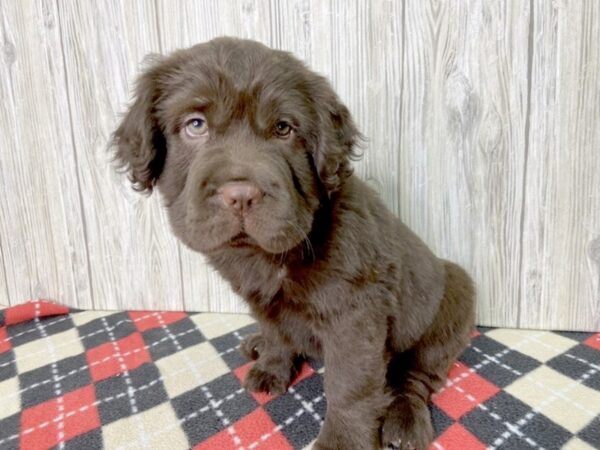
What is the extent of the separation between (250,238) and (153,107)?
0.55m

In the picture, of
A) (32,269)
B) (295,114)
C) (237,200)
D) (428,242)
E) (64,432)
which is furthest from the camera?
(32,269)

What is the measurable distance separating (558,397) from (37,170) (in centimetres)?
271

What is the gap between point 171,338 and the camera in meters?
2.15

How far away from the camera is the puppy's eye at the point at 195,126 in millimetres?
1262

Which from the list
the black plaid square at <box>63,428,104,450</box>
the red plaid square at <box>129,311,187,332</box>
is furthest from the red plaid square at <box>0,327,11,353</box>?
the black plaid square at <box>63,428,104,450</box>

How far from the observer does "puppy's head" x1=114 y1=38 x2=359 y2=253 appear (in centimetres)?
111

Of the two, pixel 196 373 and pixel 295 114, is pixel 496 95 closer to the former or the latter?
pixel 295 114

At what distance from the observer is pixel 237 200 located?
42.6 inches

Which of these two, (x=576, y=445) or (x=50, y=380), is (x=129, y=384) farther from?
(x=576, y=445)

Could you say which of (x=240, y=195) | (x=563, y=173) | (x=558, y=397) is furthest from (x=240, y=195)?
(x=563, y=173)

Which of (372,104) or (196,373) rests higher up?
(372,104)

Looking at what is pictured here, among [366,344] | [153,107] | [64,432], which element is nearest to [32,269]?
[64,432]

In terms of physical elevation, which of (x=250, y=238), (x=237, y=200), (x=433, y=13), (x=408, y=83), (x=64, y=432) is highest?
(x=433, y=13)

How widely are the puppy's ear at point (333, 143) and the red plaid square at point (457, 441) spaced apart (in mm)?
920
